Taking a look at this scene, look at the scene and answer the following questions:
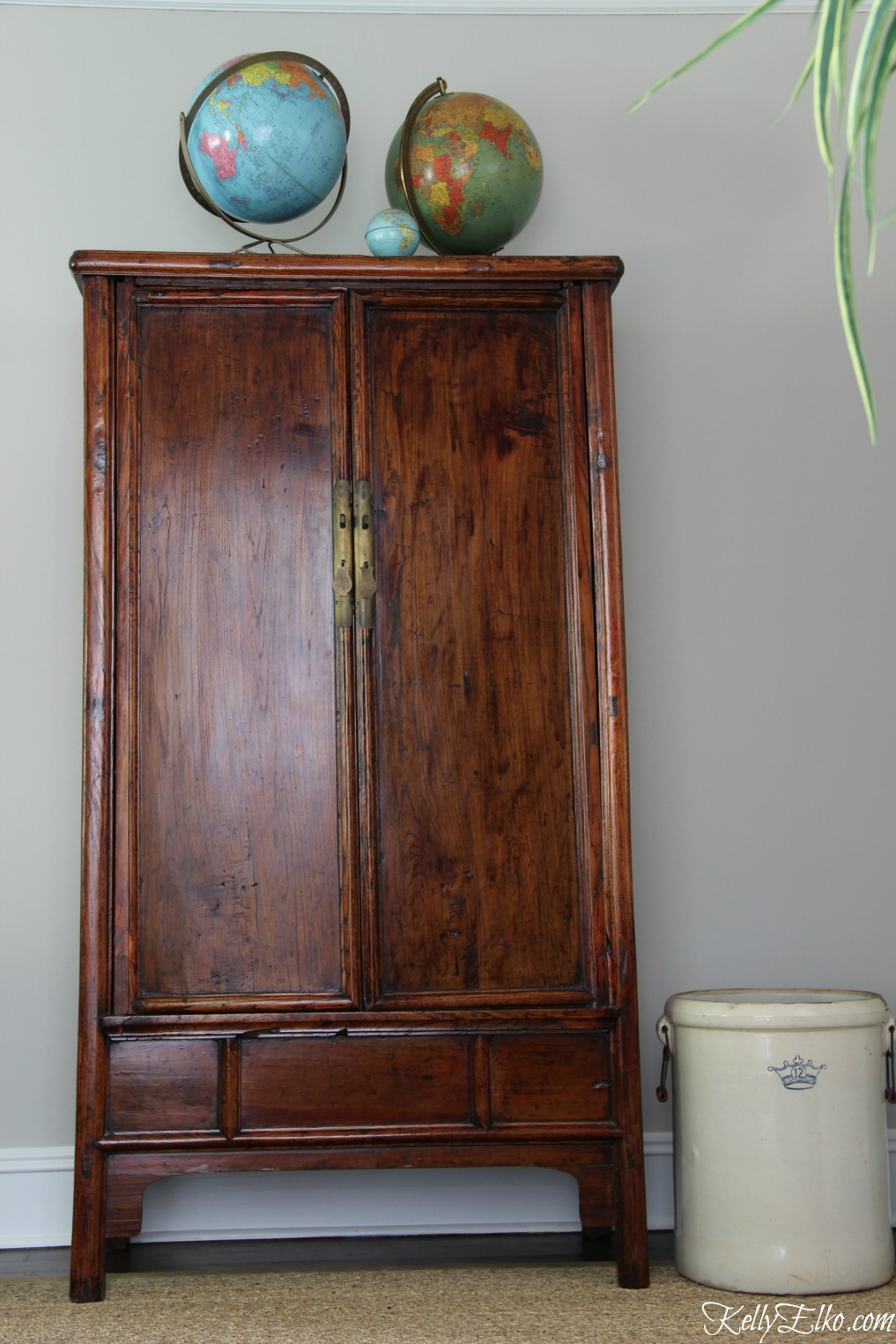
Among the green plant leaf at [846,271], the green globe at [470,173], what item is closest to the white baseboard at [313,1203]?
the green globe at [470,173]

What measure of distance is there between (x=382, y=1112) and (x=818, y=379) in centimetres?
196

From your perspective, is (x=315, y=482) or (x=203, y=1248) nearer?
(x=315, y=482)

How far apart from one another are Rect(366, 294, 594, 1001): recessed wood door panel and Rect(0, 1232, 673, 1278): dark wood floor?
582 millimetres

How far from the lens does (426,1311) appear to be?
2.01 metres

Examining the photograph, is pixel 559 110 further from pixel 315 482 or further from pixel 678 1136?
pixel 678 1136

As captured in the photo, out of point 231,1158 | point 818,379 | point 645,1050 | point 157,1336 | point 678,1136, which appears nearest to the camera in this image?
point 157,1336

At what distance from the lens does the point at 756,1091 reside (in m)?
2.15

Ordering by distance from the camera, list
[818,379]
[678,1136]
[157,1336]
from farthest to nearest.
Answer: [818,379] → [678,1136] → [157,1336]

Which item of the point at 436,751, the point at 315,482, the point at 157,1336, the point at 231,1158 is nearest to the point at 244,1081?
the point at 231,1158

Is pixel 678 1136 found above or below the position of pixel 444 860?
below

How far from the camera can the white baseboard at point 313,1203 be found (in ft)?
8.29

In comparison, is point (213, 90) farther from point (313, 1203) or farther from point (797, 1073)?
point (313, 1203)

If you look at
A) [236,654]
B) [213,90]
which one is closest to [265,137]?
[213,90]

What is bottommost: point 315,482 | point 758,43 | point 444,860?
point 444,860
